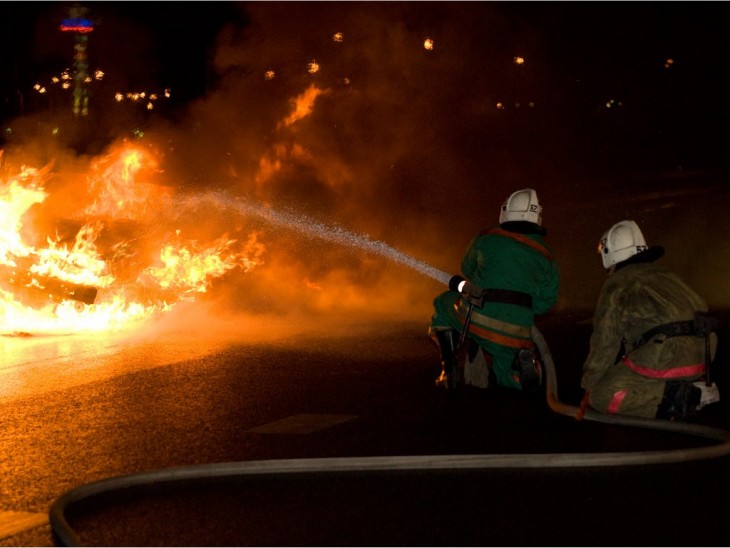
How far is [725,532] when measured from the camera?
14.3 ft

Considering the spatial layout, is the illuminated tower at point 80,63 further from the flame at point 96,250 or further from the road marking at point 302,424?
the road marking at point 302,424

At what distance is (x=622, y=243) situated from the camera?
22.6ft

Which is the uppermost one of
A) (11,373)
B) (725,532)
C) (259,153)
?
(259,153)

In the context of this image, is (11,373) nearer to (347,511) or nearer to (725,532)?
(347,511)

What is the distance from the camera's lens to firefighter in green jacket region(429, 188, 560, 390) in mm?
7828

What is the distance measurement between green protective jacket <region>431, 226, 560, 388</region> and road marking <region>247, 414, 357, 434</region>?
1.46m

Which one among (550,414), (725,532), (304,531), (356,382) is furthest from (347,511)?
(356,382)

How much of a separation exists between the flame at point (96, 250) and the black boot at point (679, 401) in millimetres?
7081

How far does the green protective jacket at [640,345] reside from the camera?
6.52 m

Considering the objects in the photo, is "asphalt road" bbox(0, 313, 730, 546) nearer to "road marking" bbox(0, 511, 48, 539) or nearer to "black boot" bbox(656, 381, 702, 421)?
"road marking" bbox(0, 511, 48, 539)

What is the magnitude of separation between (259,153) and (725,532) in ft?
45.5

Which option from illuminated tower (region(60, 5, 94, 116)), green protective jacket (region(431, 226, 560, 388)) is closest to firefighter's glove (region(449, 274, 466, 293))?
green protective jacket (region(431, 226, 560, 388))

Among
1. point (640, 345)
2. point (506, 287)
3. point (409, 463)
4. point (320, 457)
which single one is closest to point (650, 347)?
point (640, 345)

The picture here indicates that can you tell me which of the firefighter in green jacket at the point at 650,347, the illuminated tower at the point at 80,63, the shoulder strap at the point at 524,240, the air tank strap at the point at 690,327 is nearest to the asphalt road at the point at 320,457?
the firefighter in green jacket at the point at 650,347
